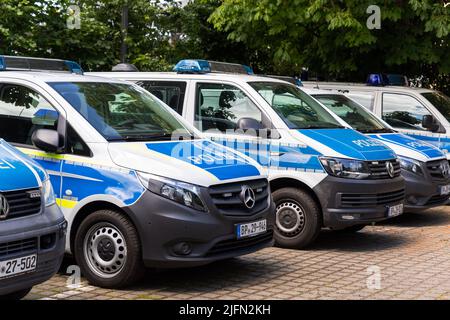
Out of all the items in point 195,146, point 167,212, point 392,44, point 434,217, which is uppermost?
point 392,44

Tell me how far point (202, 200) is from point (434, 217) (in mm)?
6164

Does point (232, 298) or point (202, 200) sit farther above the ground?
point (202, 200)

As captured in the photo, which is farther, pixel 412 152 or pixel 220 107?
pixel 412 152

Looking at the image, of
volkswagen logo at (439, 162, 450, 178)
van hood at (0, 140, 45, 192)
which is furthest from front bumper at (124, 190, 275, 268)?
volkswagen logo at (439, 162, 450, 178)

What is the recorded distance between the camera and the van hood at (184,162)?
617 centimetres

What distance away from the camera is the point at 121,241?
6215 millimetres

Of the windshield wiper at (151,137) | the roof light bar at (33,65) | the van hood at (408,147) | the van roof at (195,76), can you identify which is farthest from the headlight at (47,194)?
the van hood at (408,147)

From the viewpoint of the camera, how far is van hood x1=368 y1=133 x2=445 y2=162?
1023cm

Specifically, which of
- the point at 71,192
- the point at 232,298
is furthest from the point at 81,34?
the point at 232,298

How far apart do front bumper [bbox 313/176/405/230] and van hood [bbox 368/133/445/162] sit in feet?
6.93

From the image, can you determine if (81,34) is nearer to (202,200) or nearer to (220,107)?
(220,107)

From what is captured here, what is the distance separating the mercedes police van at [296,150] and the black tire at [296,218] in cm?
1

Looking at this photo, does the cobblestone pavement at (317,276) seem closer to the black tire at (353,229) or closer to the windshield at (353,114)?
the black tire at (353,229)

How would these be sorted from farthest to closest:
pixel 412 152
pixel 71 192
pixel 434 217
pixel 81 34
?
pixel 81 34 → pixel 434 217 → pixel 412 152 → pixel 71 192
